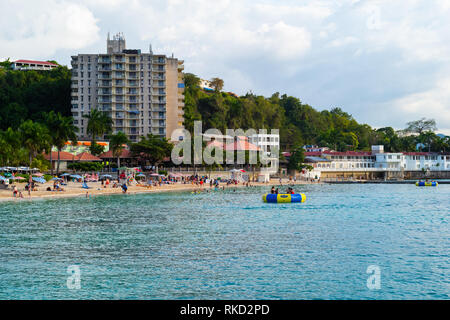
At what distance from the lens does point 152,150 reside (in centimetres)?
9800

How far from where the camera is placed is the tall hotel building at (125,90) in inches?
4988

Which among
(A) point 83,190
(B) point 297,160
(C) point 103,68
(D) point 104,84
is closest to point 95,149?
(A) point 83,190

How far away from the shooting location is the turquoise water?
21.3 m

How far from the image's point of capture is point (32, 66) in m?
175

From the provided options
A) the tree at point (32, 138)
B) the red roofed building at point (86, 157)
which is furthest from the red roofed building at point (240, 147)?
the tree at point (32, 138)

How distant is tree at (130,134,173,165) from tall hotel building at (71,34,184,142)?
27.0 m

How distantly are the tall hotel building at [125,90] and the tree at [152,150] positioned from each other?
2697cm

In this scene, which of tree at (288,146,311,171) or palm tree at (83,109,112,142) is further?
tree at (288,146,311,171)

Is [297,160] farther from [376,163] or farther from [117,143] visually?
[117,143]

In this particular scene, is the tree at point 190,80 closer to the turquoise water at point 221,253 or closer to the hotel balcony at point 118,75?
the hotel balcony at point 118,75

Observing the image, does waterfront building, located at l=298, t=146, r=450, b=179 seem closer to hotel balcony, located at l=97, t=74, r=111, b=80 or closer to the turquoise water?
hotel balcony, located at l=97, t=74, r=111, b=80

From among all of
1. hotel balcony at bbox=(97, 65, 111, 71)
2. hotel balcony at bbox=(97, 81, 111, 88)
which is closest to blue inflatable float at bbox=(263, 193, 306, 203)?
hotel balcony at bbox=(97, 81, 111, 88)

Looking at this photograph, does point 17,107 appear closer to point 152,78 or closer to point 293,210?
point 152,78

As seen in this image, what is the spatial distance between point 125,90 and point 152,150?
1413 inches
